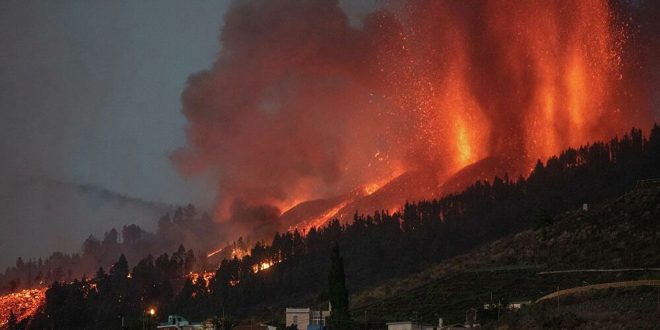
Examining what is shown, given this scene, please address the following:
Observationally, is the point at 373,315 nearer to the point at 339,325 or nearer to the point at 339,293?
the point at 339,293

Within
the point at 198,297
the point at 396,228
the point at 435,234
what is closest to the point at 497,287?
Result: the point at 435,234

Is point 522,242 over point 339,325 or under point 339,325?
over

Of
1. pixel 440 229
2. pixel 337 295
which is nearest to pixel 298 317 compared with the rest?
pixel 337 295

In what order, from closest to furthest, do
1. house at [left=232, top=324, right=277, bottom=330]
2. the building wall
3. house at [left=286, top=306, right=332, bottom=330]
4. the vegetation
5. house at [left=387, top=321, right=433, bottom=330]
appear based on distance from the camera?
house at [left=387, top=321, right=433, bottom=330]
house at [left=232, top=324, right=277, bottom=330]
house at [left=286, top=306, right=332, bottom=330]
the building wall
the vegetation

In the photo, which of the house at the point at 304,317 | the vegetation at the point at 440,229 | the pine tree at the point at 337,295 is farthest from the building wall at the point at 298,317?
the vegetation at the point at 440,229

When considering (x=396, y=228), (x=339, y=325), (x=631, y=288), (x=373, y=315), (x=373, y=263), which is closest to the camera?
(x=631, y=288)

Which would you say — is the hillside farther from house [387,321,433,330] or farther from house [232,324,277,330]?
house [232,324,277,330]

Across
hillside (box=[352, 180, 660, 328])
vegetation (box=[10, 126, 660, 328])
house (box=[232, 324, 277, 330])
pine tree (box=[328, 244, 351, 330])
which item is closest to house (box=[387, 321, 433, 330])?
hillside (box=[352, 180, 660, 328])

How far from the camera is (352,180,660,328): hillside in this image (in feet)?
327

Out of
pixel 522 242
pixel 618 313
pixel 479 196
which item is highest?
pixel 479 196

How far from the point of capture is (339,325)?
100312 mm

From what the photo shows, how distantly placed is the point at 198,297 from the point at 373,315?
84.7m

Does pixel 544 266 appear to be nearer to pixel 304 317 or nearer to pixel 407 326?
pixel 407 326

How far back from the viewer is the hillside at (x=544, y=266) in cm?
9956
